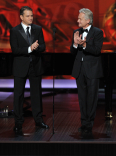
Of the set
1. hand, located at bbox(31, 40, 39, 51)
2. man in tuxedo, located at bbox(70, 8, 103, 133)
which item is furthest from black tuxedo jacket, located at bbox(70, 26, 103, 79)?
hand, located at bbox(31, 40, 39, 51)

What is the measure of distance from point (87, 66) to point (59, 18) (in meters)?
4.72

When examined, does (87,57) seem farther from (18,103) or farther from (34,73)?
(18,103)

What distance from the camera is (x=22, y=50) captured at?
433 centimetres

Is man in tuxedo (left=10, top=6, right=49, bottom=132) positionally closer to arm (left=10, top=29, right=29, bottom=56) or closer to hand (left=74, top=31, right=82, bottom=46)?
arm (left=10, top=29, right=29, bottom=56)

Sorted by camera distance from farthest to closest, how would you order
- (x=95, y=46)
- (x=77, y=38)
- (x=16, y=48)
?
(x=16, y=48) → (x=95, y=46) → (x=77, y=38)

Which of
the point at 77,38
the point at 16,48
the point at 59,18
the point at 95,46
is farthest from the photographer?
the point at 59,18

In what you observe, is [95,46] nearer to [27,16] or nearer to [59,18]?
[27,16]

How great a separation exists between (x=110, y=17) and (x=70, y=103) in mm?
2705

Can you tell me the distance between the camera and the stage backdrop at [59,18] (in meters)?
8.69

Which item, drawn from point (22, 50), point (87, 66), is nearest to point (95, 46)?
point (87, 66)
